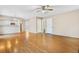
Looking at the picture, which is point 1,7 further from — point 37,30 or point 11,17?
point 37,30

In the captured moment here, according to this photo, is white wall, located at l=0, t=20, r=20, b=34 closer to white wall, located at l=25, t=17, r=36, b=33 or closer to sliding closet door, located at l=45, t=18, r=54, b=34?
white wall, located at l=25, t=17, r=36, b=33

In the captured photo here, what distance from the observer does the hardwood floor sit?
4.92 ft

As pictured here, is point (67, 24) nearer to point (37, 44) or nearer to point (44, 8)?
point (44, 8)

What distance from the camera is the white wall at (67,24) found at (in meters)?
1.48

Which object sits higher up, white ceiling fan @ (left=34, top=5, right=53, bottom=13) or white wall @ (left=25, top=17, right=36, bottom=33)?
white ceiling fan @ (left=34, top=5, right=53, bottom=13)

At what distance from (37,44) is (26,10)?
48cm

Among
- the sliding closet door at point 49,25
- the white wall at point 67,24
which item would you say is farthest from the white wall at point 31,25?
the white wall at point 67,24

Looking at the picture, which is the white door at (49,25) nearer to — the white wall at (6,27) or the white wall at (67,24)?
the white wall at (67,24)

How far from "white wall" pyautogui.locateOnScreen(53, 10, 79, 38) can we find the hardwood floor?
7 cm

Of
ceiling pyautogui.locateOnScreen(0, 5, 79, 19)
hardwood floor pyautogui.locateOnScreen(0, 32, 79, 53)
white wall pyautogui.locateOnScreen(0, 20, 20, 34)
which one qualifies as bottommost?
hardwood floor pyautogui.locateOnScreen(0, 32, 79, 53)

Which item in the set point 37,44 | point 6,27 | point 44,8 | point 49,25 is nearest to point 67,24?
point 49,25

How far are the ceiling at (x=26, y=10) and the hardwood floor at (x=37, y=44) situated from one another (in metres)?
0.27

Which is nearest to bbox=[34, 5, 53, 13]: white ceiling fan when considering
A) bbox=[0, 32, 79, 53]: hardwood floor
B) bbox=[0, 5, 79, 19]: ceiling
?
bbox=[0, 5, 79, 19]: ceiling
